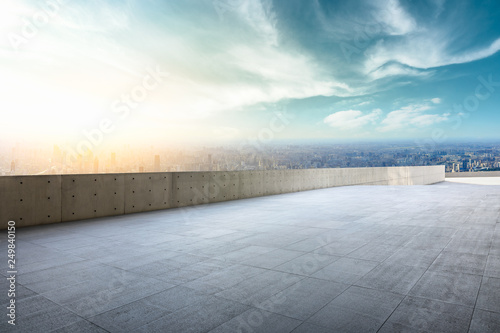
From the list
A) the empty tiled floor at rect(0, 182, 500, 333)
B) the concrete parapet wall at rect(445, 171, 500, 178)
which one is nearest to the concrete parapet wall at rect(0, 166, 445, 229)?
the empty tiled floor at rect(0, 182, 500, 333)

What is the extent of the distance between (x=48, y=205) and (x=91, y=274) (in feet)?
20.1

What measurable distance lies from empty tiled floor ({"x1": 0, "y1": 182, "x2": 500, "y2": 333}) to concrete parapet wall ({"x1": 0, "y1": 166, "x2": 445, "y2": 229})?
89 centimetres

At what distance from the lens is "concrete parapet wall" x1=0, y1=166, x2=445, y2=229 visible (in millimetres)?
9242

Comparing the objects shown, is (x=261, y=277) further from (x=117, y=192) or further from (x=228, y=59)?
(x=228, y=59)

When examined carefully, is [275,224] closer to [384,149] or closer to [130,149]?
[130,149]

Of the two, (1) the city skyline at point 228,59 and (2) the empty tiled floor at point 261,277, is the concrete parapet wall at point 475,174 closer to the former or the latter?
(1) the city skyline at point 228,59

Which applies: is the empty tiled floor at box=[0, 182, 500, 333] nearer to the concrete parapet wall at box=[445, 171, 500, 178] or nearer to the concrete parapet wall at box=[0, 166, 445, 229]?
the concrete parapet wall at box=[0, 166, 445, 229]

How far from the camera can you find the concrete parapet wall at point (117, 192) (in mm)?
9242

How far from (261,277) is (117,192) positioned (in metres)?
8.44

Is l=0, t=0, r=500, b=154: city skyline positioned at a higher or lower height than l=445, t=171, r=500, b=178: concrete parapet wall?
higher

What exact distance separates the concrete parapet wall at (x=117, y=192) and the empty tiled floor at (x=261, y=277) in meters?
0.89

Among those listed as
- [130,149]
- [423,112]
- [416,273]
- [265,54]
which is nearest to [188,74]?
[265,54]

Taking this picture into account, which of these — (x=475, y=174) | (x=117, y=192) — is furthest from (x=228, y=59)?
(x=475, y=174)

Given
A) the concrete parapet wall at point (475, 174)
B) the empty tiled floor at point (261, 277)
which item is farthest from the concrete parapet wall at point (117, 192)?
the concrete parapet wall at point (475, 174)
